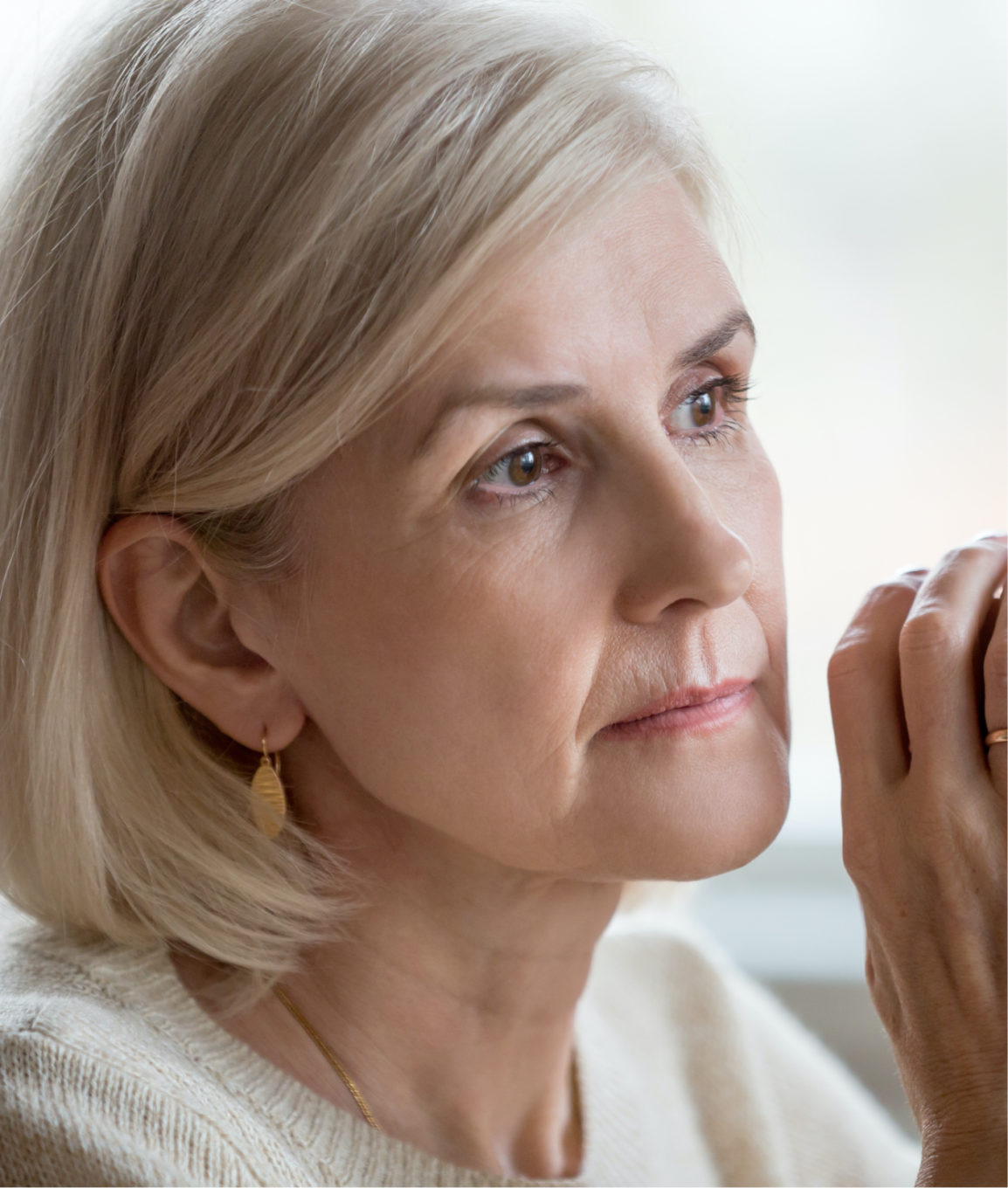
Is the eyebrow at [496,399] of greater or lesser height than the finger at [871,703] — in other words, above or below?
above

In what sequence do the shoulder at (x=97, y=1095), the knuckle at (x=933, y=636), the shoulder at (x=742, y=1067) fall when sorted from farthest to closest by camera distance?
the shoulder at (x=742, y=1067)
the knuckle at (x=933, y=636)
the shoulder at (x=97, y=1095)

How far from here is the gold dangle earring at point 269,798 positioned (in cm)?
122

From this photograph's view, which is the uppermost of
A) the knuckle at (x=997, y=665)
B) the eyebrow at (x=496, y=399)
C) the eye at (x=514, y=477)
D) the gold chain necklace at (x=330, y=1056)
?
the eyebrow at (x=496, y=399)

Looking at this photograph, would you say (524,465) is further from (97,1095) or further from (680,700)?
(97,1095)

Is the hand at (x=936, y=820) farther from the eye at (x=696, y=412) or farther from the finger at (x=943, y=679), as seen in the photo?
the eye at (x=696, y=412)

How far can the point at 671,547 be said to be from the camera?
39.9 inches

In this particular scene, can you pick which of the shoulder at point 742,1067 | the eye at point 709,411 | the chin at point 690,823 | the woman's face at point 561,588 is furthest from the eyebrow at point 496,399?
the shoulder at point 742,1067

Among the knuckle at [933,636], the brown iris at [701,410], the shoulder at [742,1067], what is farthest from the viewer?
the shoulder at [742,1067]

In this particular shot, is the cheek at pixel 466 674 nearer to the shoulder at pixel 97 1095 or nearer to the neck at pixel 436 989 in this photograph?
the neck at pixel 436 989

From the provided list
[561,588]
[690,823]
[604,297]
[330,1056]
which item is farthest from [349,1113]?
[604,297]

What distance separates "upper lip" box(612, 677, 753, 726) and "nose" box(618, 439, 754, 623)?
0.22 feet

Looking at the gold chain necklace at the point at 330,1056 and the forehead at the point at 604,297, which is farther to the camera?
the gold chain necklace at the point at 330,1056

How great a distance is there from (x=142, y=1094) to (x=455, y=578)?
0.48 m

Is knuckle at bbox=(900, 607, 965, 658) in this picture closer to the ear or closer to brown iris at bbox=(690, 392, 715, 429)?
brown iris at bbox=(690, 392, 715, 429)
